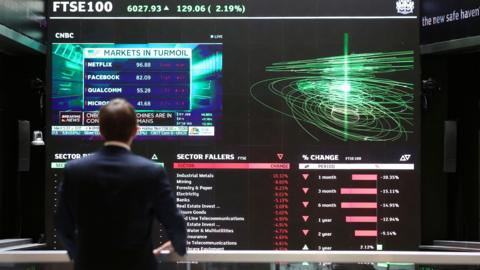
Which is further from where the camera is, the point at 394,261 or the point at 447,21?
the point at 447,21

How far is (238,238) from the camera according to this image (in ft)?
15.7

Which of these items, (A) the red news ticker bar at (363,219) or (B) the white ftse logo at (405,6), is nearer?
(A) the red news ticker bar at (363,219)

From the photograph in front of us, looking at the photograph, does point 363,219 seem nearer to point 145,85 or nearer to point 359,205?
point 359,205

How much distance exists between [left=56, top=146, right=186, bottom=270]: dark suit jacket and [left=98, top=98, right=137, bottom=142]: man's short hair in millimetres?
42

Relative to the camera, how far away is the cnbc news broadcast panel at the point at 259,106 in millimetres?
4793

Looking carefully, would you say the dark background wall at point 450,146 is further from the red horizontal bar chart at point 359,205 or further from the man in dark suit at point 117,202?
the man in dark suit at point 117,202

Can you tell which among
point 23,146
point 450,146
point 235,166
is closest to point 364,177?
point 450,146

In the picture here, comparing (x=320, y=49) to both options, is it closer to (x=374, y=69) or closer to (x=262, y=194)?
(x=374, y=69)

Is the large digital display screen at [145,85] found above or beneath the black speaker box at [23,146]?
above

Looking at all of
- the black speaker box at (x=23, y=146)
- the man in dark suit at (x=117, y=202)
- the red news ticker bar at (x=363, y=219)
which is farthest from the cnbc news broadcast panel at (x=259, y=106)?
the man in dark suit at (x=117, y=202)

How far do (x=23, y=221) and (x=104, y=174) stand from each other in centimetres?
393

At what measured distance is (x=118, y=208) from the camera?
1747mm

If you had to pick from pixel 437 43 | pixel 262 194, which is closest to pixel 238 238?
pixel 262 194

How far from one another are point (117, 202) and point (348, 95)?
344 centimetres
